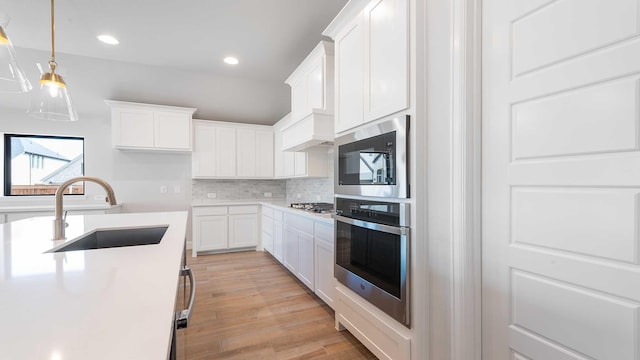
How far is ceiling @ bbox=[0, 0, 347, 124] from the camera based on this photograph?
230 cm

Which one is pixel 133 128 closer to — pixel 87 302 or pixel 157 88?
pixel 157 88

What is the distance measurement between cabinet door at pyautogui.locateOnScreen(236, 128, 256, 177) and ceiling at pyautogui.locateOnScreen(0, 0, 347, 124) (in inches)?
23.7

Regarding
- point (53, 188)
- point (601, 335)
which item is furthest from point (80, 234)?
point (53, 188)

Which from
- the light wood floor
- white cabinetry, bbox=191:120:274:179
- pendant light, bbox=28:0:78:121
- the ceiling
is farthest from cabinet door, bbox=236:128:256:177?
pendant light, bbox=28:0:78:121

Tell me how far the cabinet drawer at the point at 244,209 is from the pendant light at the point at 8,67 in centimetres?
313

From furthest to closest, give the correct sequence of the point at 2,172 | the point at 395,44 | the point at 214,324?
the point at 2,172
the point at 214,324
the point at 395,44

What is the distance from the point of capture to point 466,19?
50.4 inches

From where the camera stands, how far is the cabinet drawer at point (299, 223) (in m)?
2.83

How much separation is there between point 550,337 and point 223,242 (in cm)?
431

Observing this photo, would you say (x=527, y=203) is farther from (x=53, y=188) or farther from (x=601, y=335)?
(x=53, y=188)

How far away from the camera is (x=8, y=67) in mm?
1544


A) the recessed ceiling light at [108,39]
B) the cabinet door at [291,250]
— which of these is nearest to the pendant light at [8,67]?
the recessed ceiling light at [108,39]

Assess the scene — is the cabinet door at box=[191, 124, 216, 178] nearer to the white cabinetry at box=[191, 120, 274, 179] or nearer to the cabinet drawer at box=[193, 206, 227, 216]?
the white cabinetry at box=[191, 120, 274, 179]

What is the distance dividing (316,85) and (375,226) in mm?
1708
